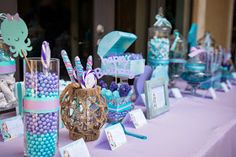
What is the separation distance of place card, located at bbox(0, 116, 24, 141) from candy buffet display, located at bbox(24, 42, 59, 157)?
0.15 meters

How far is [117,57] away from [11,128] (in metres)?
0.46

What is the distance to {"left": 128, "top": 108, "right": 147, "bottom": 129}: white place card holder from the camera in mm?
1138

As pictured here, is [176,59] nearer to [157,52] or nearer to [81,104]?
[157,52]

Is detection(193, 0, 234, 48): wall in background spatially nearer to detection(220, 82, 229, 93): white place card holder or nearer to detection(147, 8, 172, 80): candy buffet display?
detection(220, 82, 229, 93): white place card holder

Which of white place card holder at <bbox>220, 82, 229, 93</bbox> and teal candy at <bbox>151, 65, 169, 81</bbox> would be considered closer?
teal candy at <bbox>151, 65, 169, 81</bbox>

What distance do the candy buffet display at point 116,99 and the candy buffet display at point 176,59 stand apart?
759 mm

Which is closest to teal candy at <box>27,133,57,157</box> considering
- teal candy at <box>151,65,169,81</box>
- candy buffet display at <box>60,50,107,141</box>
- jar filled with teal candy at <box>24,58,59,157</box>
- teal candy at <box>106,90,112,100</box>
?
jar filled with teal candy at <box>24,58,59,157</box>

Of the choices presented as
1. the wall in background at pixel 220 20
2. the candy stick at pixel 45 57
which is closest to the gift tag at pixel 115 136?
the candy stick at pixel 45 57

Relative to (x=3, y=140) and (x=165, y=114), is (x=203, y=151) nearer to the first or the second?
(x=165, y=114)

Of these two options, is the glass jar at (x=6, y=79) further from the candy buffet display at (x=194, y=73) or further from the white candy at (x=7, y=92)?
the candy buffet display at (x=194, y=73)

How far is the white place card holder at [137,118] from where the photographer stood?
44.8 inches

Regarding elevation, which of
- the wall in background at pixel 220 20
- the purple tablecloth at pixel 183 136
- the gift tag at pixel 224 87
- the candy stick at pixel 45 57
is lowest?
the purple tablecloth at pixel 183 136

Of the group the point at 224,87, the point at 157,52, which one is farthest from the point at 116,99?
the point at 224,87

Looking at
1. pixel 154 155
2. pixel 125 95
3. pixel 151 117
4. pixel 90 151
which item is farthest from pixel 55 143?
pixel 151 117
